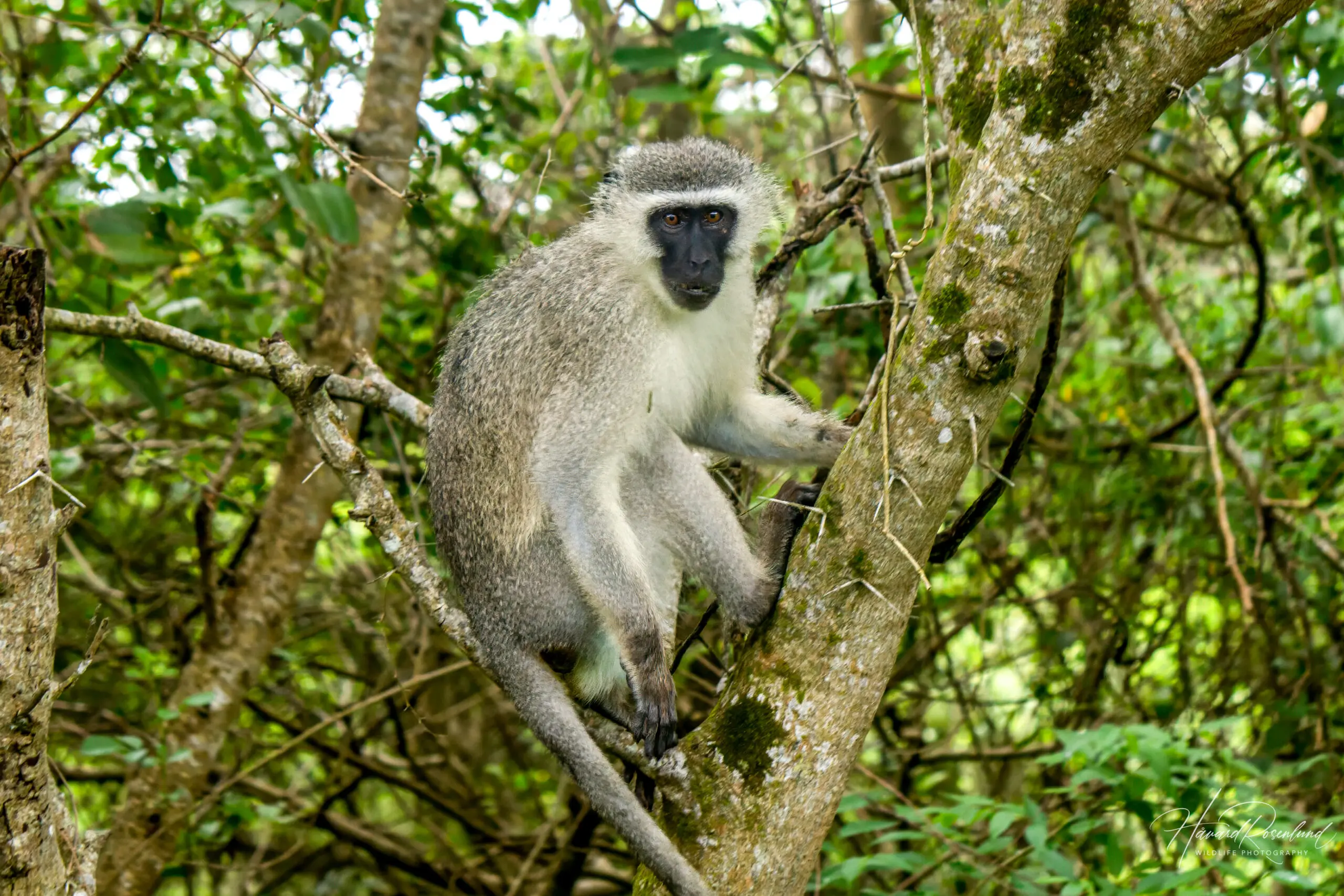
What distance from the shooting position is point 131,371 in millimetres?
4324

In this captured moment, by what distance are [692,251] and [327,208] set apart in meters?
→ 1.46

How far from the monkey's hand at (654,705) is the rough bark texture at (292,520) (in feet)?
7.51

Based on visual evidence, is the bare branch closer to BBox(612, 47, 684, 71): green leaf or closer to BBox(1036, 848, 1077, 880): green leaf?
BBox(612, 47, 684, 71): green leaf

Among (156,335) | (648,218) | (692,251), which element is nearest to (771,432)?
(692,251)

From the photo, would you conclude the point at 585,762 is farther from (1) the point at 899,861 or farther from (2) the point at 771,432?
(2) the point at 771,432

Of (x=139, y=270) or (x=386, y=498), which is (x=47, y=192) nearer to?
(x=139, y=270)

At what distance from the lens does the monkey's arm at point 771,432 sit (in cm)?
425

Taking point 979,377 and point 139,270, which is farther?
point 139,270

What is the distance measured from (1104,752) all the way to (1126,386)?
3.69 m

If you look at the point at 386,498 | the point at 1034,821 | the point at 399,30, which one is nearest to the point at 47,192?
the point at 399,30

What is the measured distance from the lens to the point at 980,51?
322 cm

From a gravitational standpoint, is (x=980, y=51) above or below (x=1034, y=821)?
above

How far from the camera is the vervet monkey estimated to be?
12.0ft

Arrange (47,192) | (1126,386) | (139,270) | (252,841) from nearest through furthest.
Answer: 1. (47,192)
2. (139,270)
3. (1126,386)
4. (252,841)
